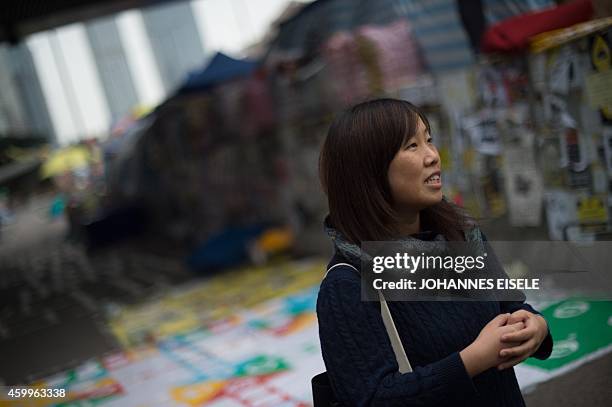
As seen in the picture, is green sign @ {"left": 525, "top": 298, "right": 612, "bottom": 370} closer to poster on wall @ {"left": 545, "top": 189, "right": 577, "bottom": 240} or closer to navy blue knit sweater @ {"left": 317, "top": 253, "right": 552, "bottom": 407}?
poster on wall @ {"left": 545, "top": 189, "right": 577, "bottom": 240}


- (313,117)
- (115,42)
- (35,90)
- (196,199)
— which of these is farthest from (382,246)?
(115,42)

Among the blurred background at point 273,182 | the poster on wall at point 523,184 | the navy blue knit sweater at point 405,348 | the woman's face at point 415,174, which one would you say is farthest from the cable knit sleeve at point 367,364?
the poster on wall at point 523,184

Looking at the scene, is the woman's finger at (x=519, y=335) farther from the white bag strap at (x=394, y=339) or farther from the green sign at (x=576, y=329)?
the green sign at (x=576, y=329)

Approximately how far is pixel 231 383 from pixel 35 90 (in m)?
9.15

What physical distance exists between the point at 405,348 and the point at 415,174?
400 millimetres

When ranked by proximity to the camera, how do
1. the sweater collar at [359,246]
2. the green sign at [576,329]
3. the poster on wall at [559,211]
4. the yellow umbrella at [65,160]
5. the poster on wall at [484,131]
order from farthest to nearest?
the yellow umbrella at [65,160]
the poster on wall at [484,131]
the poster on wall at [559,211]
the green sign at [576,329]
the sweater collar at [359,246]

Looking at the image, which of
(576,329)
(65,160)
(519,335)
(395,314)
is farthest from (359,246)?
(65,160)

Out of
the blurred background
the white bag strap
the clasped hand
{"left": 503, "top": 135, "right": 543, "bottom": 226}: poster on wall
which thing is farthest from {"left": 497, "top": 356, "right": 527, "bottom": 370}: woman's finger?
{"left": 503, "top": 135, "right": 543, "bottom": 226}: poster on wall

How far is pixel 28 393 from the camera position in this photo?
4500 millimetres

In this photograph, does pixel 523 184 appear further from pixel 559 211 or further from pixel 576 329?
pixel 576 329

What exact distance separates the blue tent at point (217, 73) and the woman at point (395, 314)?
23.8ft

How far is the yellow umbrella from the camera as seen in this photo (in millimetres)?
13158

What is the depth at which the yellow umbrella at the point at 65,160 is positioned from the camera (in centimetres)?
1316

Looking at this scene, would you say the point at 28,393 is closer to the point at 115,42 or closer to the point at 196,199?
the point at 196,199
